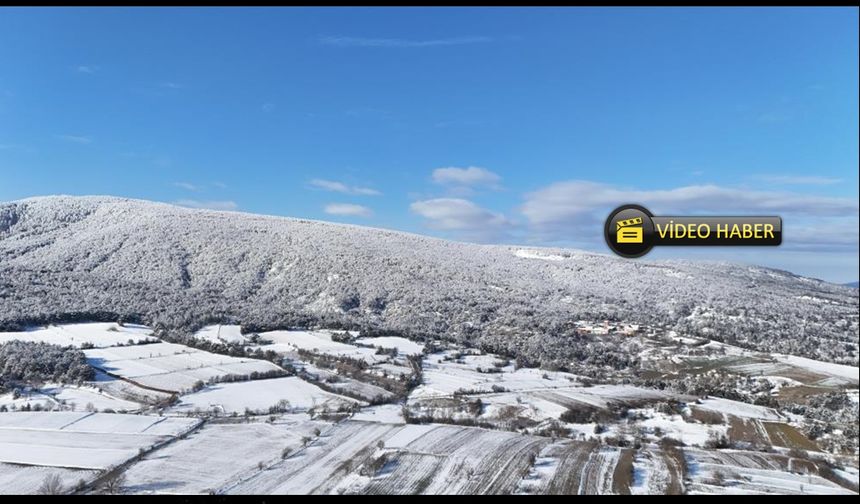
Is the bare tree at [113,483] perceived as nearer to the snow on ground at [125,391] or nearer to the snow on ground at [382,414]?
the snow on ground at [125,391]

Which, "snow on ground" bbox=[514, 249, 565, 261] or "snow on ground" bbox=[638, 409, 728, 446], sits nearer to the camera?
"snow on ground" bbox=[638, 409, 728, 446]

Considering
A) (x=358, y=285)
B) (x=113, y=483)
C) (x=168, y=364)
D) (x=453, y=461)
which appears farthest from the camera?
(x=358, y=285)

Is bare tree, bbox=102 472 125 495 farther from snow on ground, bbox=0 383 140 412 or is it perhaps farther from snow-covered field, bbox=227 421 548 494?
snow on ground, bbox=0 383 140 412

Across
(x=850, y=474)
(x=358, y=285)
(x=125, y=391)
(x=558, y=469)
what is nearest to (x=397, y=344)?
(x=358, y=285)

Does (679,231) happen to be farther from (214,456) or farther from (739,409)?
(739,409)

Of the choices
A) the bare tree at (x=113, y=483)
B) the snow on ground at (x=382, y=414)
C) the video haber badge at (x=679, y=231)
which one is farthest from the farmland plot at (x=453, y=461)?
the video haber badge at (x=679, y=231)

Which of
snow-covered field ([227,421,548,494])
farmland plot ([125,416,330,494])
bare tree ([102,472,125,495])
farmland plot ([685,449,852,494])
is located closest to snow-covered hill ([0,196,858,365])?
→ farmland plot ([685,449,852,494])
